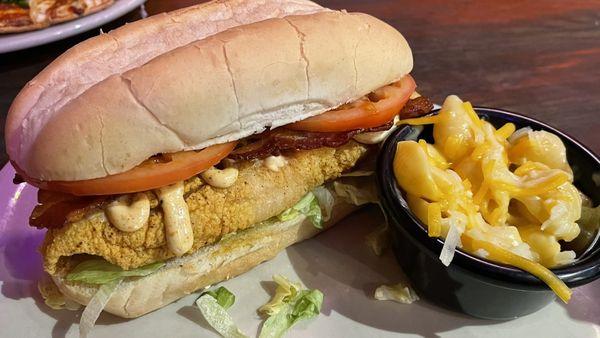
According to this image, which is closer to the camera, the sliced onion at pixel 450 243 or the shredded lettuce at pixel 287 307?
the sliced onion at pixel 450 243

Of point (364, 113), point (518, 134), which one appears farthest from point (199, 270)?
point (518, 134)

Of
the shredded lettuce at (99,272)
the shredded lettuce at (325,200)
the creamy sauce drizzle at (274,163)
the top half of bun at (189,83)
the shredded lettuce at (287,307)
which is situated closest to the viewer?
the top half of bun at (189,83)

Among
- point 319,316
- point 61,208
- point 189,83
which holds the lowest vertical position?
point 319,316

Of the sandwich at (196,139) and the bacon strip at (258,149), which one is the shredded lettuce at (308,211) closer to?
the sandwich at (196,139)

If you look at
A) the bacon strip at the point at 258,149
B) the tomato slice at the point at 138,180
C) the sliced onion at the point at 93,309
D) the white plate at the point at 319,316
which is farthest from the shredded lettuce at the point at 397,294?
the sliced onion at the point at 93,309

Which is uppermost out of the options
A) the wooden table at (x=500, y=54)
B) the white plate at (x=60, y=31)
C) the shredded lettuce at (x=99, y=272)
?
the white plate at (x=60, y=31)

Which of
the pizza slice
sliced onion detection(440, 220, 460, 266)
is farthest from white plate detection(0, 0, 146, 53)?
sliced onion detection(440, 220, 460, 266)

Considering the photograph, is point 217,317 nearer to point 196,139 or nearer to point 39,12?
point 196,139

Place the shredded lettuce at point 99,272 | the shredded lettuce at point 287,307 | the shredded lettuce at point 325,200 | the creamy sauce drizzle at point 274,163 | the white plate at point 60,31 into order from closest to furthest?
the shredded lettuce at point 99,272 < the shredded lettuce at point 287,307 < the creamy sauce drizzle at point 274,163 < the shredded lettuce at point 325,200 < the white plate at point 60,31
